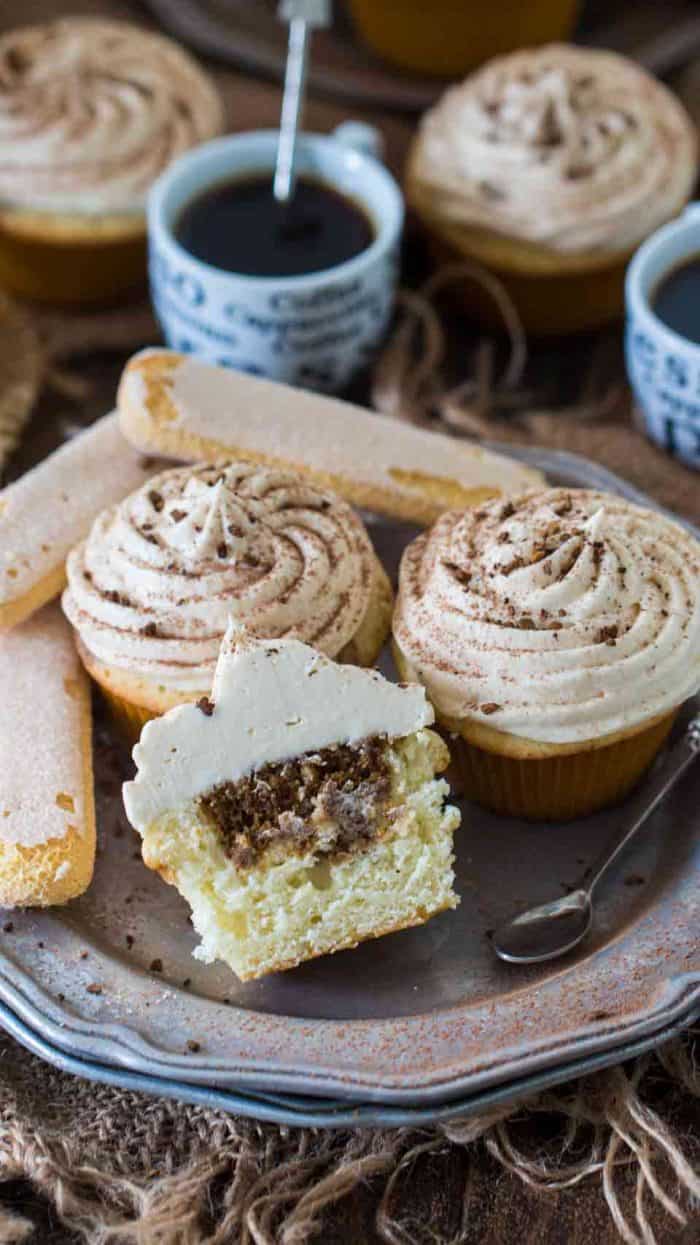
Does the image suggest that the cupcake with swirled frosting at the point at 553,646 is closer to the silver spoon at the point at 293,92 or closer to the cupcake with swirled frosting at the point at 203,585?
the cupcake with swirled frosting at the point at 203,585

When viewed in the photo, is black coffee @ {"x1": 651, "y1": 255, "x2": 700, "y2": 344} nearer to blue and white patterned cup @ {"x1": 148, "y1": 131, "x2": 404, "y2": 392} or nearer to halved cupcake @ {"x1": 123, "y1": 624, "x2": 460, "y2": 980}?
blue and white patterned cup @ {"x1": 148, "y1": 131, "x2": 404, "y2": 392}

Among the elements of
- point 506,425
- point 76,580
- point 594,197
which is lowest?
point 506,425

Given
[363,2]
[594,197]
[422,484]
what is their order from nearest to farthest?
[422,484] < [594,197] < [363,2]

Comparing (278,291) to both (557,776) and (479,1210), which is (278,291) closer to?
(557,776)

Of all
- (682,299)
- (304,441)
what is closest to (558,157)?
(682,299)

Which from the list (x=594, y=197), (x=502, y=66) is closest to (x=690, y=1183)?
(x=594, y=197)

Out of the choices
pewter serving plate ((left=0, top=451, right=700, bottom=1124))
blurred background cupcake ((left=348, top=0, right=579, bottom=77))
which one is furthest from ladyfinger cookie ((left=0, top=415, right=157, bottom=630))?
blurred background cupcake ((left=348, top=0, right=579, bottom=77))

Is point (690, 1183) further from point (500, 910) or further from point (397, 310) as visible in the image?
point (397, 310)

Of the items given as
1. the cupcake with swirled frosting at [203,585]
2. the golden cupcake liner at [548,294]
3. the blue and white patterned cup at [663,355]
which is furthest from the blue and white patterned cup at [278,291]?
the cupcake with swirled frosting at [203,585]
